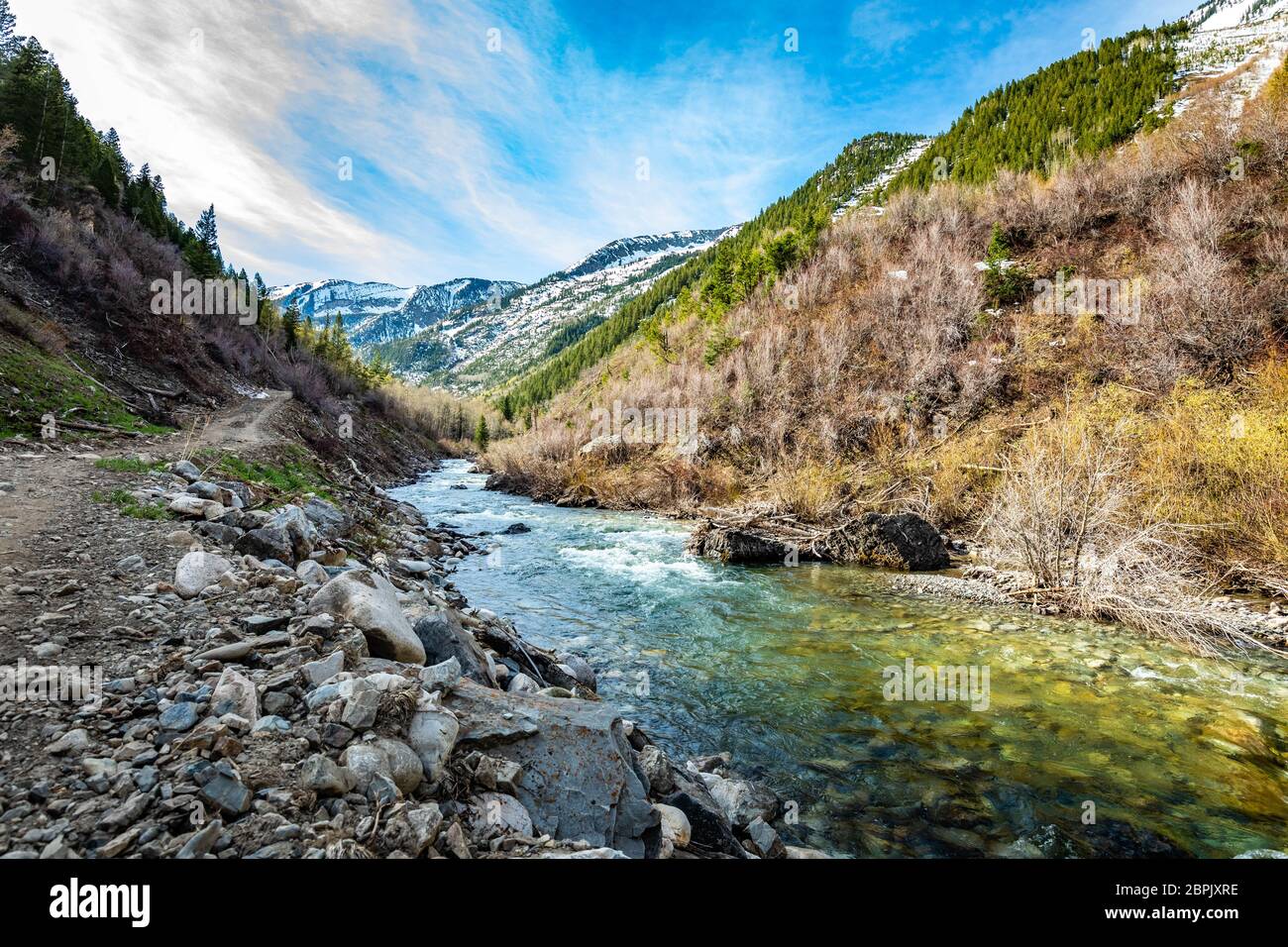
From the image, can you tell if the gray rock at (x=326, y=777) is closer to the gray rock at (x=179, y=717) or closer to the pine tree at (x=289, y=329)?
the gray rock at (x=179, y=717)

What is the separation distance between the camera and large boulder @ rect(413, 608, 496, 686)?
15.1 feet

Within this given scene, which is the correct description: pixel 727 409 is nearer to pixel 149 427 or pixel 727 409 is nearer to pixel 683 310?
pixel 149 427

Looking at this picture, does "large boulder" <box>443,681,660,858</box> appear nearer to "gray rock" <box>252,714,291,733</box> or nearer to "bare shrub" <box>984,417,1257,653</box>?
"gray rock" <box>252,714,291,733</box>

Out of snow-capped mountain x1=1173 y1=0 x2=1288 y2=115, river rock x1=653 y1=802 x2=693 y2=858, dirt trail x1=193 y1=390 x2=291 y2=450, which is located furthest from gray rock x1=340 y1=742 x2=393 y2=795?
snow-capped mountain x1=1173 y1=0 x2=1288 y2=115

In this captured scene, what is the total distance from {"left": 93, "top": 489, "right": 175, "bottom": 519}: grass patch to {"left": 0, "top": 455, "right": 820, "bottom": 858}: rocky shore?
0.31 m

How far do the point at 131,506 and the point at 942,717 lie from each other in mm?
9650

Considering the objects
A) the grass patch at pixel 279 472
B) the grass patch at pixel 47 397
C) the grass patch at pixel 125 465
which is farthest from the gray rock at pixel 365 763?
the grass patch at pixel 47 397

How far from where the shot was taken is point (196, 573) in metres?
4.22

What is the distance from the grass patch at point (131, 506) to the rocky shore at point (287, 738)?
0.31 meters

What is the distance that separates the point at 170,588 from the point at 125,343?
2253 centimetres

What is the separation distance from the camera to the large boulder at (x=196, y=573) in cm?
406

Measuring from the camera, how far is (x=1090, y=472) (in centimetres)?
900

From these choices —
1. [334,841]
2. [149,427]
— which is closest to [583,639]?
[334,841]

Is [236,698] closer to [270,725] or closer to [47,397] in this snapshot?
[270,725]
